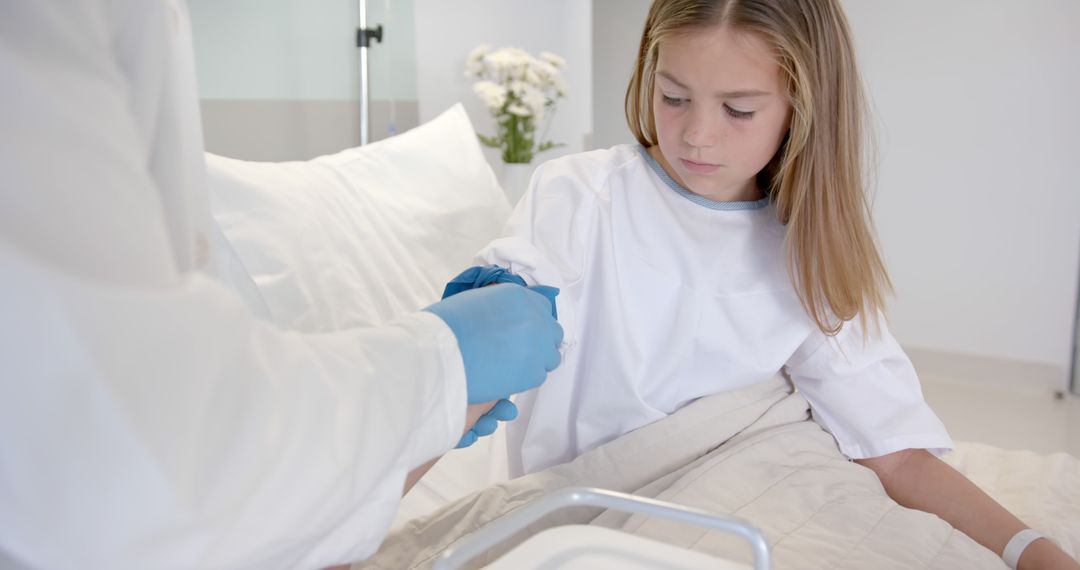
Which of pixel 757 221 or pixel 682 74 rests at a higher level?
pixel 682 74

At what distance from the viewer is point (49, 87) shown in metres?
0.54

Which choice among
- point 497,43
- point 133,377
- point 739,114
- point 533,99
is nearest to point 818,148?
point 739,114

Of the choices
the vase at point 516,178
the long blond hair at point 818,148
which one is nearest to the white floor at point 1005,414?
the long blond hair at point 818,148

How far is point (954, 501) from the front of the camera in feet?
4.08

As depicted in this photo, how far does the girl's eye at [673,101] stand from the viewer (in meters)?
1.24

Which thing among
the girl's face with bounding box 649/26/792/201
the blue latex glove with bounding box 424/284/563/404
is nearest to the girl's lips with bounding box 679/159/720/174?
the girl's face with bounding box 649/26/792/201

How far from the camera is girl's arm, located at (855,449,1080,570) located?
112 centimetres

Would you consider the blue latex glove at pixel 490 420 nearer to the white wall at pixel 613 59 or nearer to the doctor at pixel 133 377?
the doctor at pixel 133 377

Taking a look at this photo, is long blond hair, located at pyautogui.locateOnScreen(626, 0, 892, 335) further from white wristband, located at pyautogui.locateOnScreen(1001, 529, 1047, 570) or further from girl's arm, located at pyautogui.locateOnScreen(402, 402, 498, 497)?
girl's arm, located at pyautogui.locateOnScreen(402, 402, 498, 497)

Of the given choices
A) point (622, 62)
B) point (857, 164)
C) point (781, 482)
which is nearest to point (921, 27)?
point (622, 62)

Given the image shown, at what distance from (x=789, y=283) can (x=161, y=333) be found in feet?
3.36

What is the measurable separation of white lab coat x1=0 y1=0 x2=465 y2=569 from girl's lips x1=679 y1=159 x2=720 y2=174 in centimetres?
71

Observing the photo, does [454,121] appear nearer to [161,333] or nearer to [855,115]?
[855,115]

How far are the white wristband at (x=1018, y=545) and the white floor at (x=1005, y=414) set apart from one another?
149 cm
